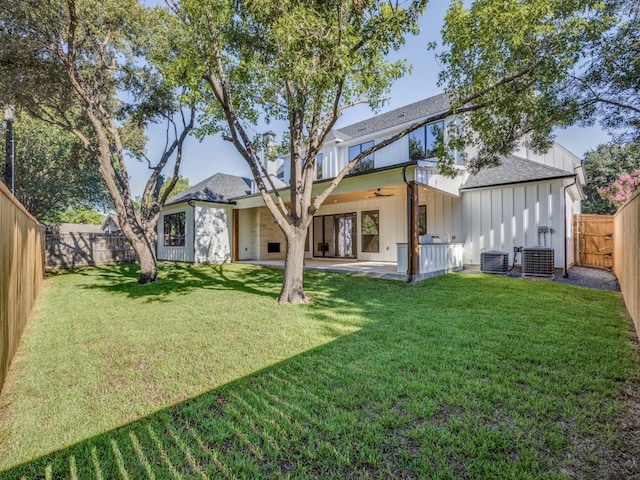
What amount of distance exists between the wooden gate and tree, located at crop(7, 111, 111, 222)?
21.0 metres

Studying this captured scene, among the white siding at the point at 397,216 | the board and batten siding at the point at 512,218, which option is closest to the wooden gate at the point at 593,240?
the board and batten siding at the point at 512,218

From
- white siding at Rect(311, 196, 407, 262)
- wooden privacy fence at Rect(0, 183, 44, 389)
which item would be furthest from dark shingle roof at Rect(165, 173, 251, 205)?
wooden privacy fence at Rect(0, 183, 44, 389)

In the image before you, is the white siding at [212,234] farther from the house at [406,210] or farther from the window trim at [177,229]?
the window trim at [177,229]

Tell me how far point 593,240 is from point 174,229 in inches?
734

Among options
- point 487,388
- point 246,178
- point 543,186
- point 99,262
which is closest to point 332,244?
point 246,178

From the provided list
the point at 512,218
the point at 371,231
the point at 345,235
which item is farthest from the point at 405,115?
the point at 512,218

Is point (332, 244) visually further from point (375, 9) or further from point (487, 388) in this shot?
point (487, 388)

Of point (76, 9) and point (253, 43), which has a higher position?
point (76, 9)

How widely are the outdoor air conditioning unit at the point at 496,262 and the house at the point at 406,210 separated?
33.8 inches

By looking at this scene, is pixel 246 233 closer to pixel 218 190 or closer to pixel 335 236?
pixel 218 190

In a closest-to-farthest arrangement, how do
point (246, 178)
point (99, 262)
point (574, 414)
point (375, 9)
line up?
point (574, 414)
point (375, 9)
point (99, 262)
point (246, 178)

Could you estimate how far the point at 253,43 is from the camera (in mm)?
6383

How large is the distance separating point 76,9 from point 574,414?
11475 mm

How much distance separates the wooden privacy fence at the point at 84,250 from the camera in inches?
542
